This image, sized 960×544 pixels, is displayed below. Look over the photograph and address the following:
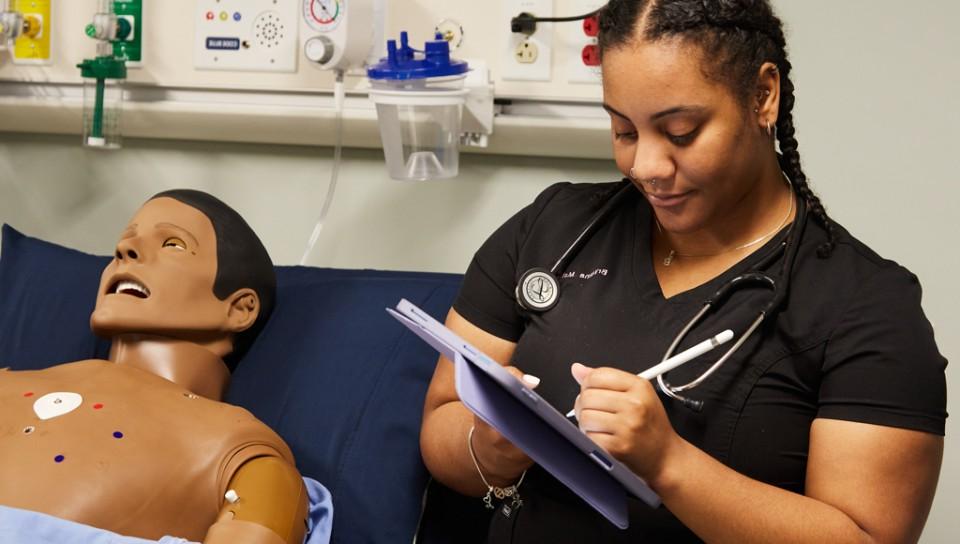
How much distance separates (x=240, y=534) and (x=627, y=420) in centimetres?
54

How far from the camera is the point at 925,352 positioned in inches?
49.8

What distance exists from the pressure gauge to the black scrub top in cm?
77

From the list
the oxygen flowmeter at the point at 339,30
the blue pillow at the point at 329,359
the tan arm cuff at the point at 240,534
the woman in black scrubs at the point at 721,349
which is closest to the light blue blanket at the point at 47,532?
the tan arm cuff at the point at 240,534

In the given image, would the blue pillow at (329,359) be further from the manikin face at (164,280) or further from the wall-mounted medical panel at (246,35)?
the wall-mounted medical panel at (246,35)

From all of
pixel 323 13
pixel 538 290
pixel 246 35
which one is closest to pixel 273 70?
pixel 246 35

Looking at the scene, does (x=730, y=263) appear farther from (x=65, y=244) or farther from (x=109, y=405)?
(x=65, y=244)

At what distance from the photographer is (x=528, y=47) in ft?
6.82

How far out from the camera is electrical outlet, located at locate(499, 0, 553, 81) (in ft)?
6.79

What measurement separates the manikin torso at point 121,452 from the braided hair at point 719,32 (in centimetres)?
75

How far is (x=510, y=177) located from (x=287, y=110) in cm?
45

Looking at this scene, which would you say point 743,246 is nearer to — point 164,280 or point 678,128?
point 678,128

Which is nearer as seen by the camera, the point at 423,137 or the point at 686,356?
the point at 686,356

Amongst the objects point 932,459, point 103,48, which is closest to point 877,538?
point 932,459

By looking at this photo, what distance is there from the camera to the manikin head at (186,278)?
5.69 feet
